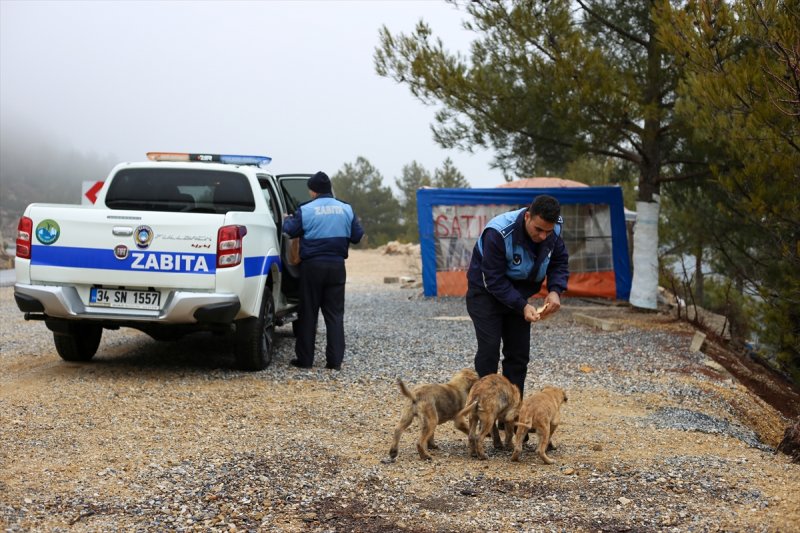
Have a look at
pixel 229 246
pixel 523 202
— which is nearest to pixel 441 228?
pixel 523 202

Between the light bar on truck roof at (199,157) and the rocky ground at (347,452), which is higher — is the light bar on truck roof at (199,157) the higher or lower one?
the higher one

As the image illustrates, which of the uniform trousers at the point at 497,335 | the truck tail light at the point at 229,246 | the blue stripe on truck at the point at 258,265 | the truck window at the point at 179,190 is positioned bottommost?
the uniform trousers at the point at 497,335

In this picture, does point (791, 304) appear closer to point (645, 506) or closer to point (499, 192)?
point (645, 506)

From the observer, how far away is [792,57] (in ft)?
27.1

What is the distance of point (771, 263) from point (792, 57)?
5.08 metres

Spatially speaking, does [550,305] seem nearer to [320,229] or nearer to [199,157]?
[320,229]

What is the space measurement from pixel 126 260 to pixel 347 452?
3311 millimetres

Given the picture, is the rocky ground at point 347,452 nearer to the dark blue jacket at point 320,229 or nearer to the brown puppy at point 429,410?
the brown puppy at point 429,410

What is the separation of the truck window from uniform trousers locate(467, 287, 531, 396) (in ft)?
12.6

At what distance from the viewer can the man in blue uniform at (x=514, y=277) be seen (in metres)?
6.46

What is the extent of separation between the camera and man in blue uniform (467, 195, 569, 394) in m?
6.46

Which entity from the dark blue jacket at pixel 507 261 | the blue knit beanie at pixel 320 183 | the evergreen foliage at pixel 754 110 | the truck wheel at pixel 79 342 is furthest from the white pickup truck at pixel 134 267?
the evergreen foliage at pixel 754 110

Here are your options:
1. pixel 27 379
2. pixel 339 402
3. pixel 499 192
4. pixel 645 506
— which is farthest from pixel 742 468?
pixel 499 192

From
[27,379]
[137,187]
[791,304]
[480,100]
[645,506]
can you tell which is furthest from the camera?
[480,100]
